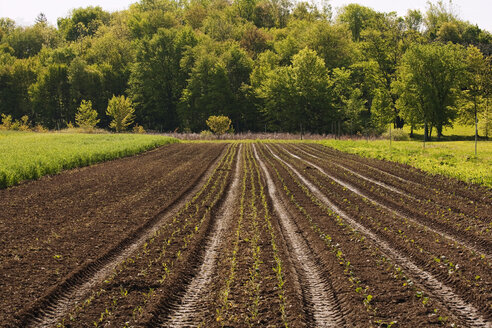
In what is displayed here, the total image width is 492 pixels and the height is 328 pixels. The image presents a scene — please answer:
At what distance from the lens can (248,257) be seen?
7.68m

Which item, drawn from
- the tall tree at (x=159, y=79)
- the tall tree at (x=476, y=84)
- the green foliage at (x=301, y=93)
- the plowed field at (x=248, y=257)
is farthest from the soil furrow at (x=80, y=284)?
the tall tree at (x=159, y=79)

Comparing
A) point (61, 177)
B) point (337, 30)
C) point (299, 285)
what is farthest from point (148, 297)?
point (337, 30)

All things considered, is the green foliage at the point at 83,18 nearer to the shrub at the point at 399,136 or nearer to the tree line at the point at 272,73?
the tree line at the point at 272,73

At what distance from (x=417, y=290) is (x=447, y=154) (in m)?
21.9

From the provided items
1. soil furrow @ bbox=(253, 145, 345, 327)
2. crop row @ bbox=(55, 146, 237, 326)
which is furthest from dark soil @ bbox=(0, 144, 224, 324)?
soil furrow @ bbox=(253, 145, 345, 327)

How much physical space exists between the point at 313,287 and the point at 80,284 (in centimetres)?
416

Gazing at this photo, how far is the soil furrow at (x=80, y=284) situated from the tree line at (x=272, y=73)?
45.1 metres

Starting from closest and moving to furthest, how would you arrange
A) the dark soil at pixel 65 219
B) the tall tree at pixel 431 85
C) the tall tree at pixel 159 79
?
the dark soil at pixel 65 219, the tall tree at pixel 431 85, the tall tree at pixel 159 79

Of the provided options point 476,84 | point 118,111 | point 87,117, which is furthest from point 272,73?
point 87,117

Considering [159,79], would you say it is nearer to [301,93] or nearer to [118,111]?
[118,111]

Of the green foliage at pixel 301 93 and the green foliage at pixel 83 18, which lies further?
the green foliage at pixel 83 18

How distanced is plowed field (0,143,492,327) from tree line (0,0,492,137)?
39462 mm

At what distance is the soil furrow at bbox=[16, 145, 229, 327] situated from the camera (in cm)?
541

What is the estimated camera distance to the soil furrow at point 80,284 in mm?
5406
